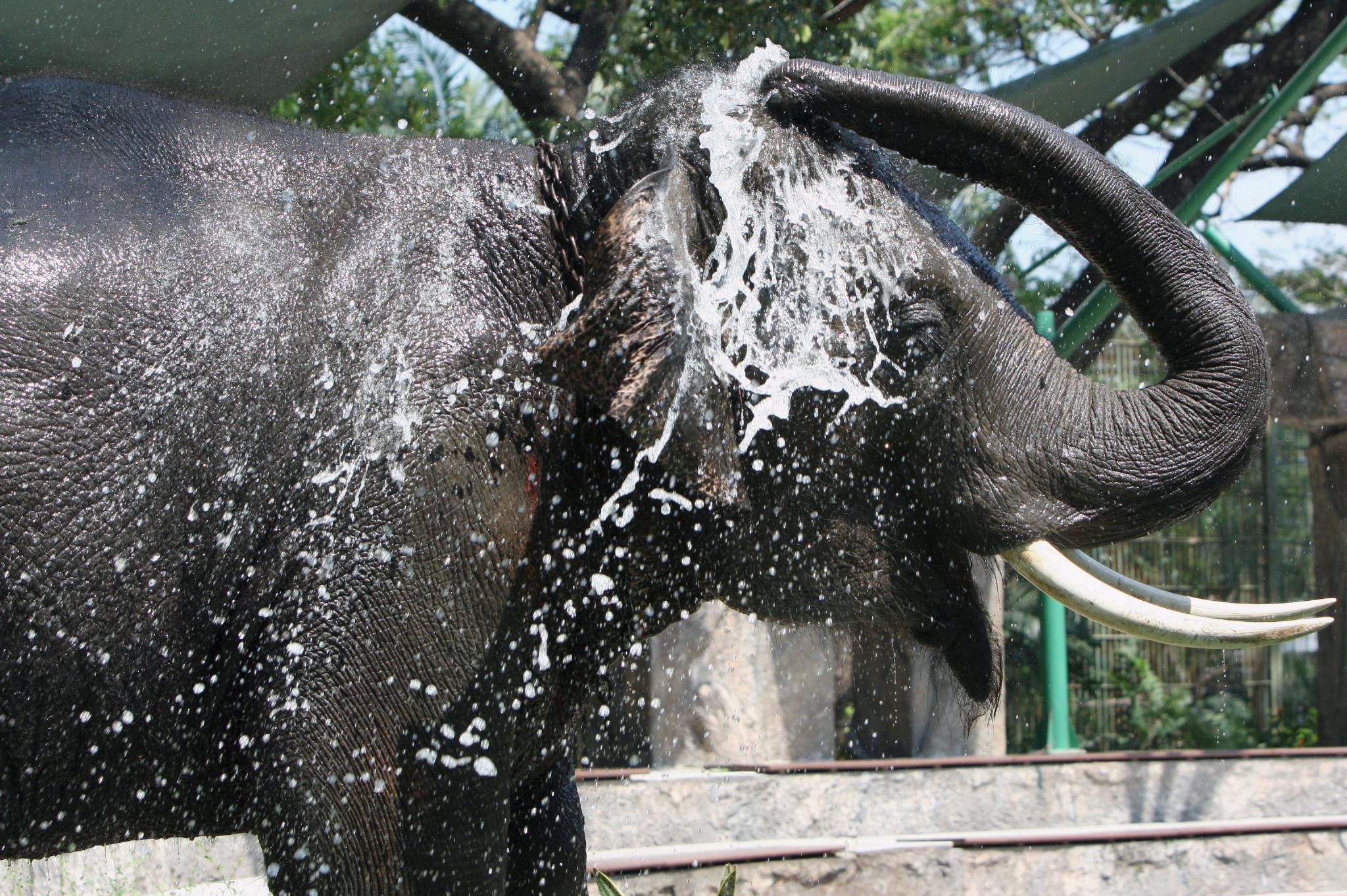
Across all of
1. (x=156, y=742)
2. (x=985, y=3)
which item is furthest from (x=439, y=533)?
(x=985, y=3)

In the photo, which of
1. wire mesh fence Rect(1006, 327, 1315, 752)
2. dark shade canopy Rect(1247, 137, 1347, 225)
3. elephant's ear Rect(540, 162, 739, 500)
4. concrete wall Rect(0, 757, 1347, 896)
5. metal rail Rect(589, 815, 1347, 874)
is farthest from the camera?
wire mesh fence Rect(1006, 327, 1315, 752)

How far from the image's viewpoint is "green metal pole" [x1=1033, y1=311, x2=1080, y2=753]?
323 inches

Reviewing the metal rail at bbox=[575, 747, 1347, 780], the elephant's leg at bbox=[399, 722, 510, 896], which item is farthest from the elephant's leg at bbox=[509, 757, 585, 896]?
the metal rail at bbox=[575, 747, 1347, 780]

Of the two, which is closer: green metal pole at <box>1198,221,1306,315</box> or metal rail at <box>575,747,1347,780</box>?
metal rail at <box>575,747,1347,780</box>

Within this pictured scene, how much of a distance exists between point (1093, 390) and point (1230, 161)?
223 inches

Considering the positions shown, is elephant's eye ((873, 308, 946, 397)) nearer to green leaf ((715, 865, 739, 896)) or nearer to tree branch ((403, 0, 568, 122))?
green leaf ((715, 865, 739, 896))

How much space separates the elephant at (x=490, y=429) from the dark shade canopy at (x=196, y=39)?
1.78 meters

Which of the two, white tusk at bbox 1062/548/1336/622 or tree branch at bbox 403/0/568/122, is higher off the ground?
tree branch at bbox 403/0/568/122

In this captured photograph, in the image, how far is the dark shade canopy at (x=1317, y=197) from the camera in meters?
8.48

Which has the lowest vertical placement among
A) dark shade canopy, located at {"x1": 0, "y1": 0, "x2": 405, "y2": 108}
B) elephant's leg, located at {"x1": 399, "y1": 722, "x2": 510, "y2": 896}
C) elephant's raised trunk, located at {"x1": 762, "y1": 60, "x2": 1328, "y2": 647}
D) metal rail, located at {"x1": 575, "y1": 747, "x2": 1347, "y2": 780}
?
metal rail, located at {"x1": 575, "y1": 747, "x2": 1347, "y2": 780}

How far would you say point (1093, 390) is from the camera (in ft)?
8.14

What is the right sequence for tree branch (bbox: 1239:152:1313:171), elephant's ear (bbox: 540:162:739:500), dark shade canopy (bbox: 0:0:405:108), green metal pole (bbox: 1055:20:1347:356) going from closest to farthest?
elephant's ear (bbox: 540:162:739:500)
dark shade canopy (bbox: 0:0:405:108)
green metal pole (bbox: 1055:20:1347:356)
tree branch (bbox: 1239:152:1313:171)

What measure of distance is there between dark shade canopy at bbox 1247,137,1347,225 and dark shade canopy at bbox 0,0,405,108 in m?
5.67

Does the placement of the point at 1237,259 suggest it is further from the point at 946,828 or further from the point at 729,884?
the point at 729,884
